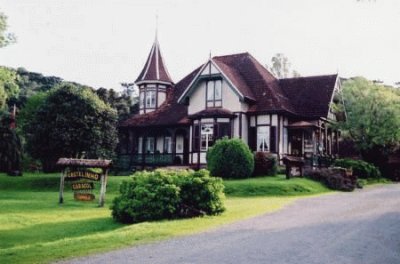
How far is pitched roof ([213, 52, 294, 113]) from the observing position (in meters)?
35.4

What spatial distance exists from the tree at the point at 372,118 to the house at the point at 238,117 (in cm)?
166

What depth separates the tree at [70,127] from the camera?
3150 centimetres

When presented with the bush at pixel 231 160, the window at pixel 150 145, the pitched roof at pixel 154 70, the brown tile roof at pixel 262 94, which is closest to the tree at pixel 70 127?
the brown tile roof at pixel 262 94

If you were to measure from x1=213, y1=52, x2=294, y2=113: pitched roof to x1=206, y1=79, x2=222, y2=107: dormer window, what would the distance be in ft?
4.05

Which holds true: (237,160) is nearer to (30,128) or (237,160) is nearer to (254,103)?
(254,103)

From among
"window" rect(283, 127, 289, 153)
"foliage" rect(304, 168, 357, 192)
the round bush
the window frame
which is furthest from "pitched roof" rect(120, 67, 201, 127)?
the round bush

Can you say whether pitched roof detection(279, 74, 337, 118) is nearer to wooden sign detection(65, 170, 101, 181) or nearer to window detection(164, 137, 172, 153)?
window detection(164, 137, 172, 153)

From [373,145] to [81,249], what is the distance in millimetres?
31766

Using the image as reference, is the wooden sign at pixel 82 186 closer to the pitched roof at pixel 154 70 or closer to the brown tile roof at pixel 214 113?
the brown tile roof at pixel 214 113

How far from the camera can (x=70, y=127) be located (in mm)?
31531

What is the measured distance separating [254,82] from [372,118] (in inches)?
358

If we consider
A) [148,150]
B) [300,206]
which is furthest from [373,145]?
[300,206]

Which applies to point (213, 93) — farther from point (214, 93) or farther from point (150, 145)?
point (150, 145)

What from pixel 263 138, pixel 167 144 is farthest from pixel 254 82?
pixel 167 144
